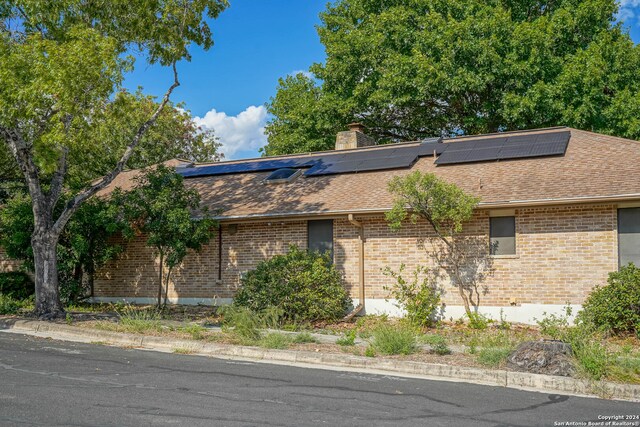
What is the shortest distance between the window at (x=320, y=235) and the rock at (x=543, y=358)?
8.41 meters

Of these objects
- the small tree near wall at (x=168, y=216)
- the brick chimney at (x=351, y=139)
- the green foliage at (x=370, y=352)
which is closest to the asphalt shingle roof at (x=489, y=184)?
the small tree near wall at (x=168, y=216)

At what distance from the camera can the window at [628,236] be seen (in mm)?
14766

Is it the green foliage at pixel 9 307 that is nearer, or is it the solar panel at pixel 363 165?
the green foliage at pixel 9 307

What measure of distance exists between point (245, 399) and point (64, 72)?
29.3 feet

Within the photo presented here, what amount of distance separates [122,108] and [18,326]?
18.4 ft

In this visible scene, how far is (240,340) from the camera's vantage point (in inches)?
501

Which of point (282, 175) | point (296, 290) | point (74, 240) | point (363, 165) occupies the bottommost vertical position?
point (296, 290)

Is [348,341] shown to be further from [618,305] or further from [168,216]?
[168,216]

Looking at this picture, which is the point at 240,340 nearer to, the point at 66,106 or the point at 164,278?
the point at 66,106

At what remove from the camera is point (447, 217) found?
15.3 meters

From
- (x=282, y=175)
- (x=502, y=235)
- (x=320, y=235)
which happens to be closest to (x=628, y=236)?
(x=502, y=235)

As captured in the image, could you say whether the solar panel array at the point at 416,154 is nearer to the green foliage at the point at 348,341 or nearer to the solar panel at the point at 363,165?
the solar panel at the point at 363,165

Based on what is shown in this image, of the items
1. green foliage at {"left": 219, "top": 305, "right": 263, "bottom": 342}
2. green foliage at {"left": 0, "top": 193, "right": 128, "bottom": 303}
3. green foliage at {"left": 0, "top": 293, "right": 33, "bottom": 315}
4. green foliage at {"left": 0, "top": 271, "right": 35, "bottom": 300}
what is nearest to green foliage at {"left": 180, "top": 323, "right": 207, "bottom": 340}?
green foliage at {"left": 219, "top": 305, "right": 263, "bottom": 342}

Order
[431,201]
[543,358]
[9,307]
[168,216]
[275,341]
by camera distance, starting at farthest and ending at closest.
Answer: [9,307], [168,216], [431,201], [275,341], [543,358]
